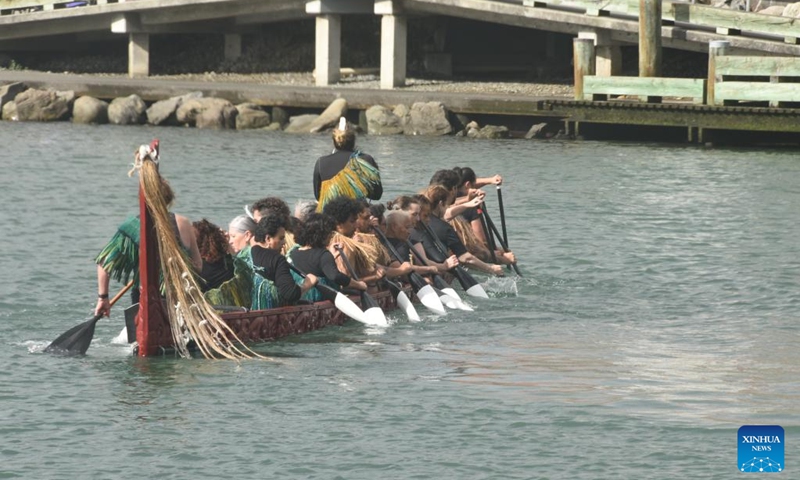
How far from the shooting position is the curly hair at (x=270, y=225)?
12.9 m

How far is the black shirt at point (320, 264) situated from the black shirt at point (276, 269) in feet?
1.76

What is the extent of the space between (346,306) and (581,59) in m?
18.8

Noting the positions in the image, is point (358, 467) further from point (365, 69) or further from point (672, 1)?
point (365, 69)

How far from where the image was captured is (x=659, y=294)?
16.3 m

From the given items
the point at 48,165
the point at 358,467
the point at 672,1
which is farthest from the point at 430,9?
the point at 358,467

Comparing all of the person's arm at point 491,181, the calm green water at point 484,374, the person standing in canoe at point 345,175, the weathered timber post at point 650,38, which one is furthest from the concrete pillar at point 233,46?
the person standing in canoe at point 345,175

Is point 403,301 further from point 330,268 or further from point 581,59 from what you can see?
point 581,59

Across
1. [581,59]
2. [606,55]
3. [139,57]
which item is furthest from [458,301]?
[139,57]

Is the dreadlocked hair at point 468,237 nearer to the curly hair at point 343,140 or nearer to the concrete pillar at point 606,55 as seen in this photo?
the curly hair at point 343,140

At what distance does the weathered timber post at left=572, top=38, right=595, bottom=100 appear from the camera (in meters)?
31.6

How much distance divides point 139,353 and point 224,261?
105 centimetres

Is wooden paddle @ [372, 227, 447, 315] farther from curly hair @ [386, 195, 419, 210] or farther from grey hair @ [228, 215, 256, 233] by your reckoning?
grey hair @ [228, 215, 256, 233]

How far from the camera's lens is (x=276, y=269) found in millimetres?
12938

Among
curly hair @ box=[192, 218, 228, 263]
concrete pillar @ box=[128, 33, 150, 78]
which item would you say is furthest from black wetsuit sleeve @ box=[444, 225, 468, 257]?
concrete pillar @ box=[128, 33, 150, 78]
